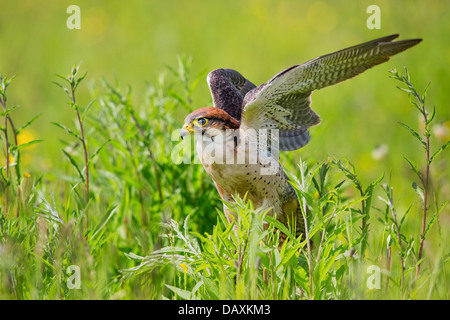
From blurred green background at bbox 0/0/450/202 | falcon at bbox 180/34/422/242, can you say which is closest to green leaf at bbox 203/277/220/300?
falcon at bbox 180/34/422/242

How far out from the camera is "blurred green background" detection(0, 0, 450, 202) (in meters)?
7.71

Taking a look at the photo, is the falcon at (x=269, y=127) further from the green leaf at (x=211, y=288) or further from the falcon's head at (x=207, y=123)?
the green leaf at (x=211, y=288)

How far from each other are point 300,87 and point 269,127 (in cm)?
38

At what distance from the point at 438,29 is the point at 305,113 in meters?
5.96

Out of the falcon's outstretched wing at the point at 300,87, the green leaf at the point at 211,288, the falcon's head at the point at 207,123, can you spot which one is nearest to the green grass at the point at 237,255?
the green leaf at the point at 211,288

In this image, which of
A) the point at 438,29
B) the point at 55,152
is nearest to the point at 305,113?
the point at 55,152

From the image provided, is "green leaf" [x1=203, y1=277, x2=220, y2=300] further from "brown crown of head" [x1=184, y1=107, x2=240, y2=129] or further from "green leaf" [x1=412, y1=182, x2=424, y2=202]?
"green leaf" [x1=412, y1=182, x2=424, y2=202]

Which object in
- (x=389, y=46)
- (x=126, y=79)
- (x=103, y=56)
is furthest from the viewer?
(x=103, y=56)

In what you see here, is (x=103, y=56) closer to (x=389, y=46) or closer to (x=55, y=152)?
(x=55, y=152)

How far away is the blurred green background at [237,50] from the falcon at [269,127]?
7.36 ft

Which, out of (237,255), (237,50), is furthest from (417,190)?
(237,50)

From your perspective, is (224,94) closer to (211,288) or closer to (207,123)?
(207,123)
